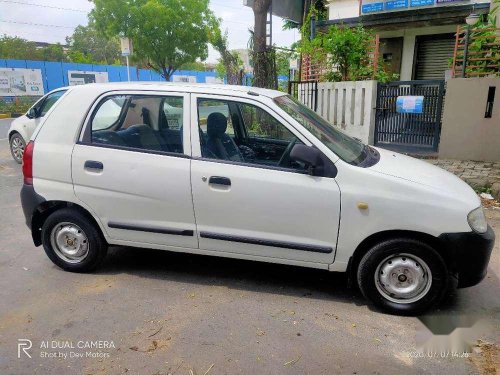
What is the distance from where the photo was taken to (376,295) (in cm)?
331

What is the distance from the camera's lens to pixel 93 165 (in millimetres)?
3717

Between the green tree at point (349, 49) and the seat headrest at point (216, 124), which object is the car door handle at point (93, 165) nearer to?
the seat headrest at point (216, 124)

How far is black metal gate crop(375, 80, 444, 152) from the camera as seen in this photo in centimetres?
811

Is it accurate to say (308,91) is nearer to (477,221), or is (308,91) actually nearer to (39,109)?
(39,109)

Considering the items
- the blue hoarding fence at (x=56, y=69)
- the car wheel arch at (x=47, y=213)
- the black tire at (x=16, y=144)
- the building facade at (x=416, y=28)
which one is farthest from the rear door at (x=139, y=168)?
the blue hoarding fence at (x=56, y=69)

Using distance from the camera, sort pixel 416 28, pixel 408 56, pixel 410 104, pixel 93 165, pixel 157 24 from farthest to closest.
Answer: pixel 157 24, pixel 408 56, pixel 416 28, pixel 410 104, pixel 93 165

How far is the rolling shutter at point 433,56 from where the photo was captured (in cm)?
1252

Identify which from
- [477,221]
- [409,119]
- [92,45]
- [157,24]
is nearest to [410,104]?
[409,119]

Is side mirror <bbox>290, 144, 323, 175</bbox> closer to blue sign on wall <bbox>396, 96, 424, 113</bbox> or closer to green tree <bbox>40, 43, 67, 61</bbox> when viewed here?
blue sign on wall <bbox>396, 96, 424, 113</bbox>

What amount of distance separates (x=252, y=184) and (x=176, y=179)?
2.21ft

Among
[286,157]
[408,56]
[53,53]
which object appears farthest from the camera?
[53,53]

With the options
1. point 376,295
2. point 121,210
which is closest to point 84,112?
point 121,210

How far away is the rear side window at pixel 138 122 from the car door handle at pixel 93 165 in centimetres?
19

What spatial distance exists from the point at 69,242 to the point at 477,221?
11.8 ft
